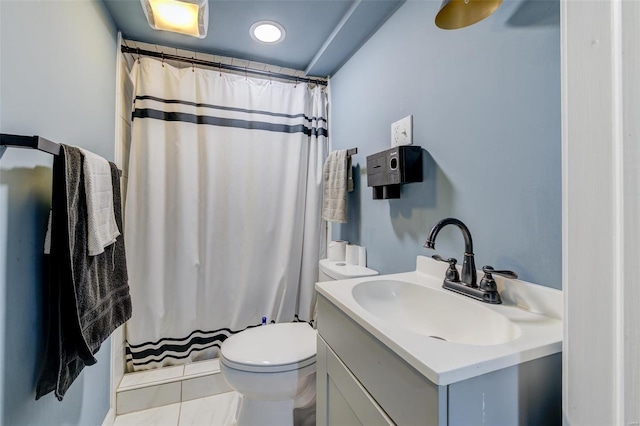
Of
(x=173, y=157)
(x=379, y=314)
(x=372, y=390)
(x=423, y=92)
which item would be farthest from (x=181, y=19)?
(x=372, y=390)

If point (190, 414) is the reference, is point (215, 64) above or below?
above

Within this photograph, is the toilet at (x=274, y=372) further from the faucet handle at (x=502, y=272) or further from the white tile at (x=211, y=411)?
the faucet handle at (x=502, y=272)

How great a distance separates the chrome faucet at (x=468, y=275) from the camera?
760 mm

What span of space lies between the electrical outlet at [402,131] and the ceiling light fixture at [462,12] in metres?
0.40

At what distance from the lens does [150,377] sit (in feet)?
5.12

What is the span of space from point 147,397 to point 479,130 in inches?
80.1

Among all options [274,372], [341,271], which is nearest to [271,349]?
[274,372]

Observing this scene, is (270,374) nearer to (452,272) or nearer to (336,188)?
(452,272)

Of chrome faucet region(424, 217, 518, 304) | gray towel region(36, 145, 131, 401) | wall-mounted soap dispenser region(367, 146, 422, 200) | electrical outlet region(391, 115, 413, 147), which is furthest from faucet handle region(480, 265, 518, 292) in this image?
gray towel region(36, 145, 131, 401)

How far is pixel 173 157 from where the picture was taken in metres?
1.65

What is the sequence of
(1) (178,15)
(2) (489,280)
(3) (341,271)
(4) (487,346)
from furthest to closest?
(3) (341,271) < (1) (178,15) < (2) (489,280) < (4) (487,346)

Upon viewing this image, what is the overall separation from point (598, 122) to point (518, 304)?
524 millimetres

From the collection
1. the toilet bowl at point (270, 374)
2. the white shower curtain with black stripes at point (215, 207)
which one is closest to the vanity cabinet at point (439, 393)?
the toilet bowl at point (270, 374)

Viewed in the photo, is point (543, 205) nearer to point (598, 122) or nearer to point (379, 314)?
point (598, 122)
